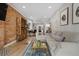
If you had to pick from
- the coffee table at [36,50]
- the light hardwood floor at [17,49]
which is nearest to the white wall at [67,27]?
the coffee table at [36,50]

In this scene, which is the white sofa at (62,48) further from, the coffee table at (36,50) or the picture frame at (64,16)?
the picture frame at (64,16)

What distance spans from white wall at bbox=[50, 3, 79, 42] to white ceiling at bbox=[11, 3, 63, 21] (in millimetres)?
113

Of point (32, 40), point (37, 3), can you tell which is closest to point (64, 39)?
point (32, 40)

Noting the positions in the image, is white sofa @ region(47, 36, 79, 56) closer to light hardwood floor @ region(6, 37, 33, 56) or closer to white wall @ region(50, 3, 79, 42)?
white wall @ region(50, 3, 79, 42)

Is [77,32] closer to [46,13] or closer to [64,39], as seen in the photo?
[64,39]

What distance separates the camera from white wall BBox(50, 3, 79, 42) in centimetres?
242

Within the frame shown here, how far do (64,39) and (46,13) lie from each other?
70 cm

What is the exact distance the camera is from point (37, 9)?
2.54m

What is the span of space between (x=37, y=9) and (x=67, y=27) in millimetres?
772

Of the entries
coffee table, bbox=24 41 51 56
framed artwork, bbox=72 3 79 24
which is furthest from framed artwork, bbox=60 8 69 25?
coffee table, bbox=24 41 51 56

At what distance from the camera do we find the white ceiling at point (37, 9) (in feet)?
8.16

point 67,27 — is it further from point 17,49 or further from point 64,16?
point 17,49

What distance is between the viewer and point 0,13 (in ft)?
7.89

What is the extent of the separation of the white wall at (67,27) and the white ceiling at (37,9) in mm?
113
